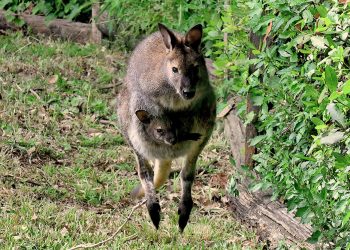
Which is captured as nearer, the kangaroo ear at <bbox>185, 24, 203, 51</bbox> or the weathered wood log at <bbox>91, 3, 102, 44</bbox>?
the kangaroo ear at <bbox>185, 24, 203, 51</bbox>

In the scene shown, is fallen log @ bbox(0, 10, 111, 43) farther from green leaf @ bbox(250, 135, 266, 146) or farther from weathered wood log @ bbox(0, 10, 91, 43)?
green leaf @ bbox(250, 135, 266, 146)

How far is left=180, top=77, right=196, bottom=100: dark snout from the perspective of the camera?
18.9ft

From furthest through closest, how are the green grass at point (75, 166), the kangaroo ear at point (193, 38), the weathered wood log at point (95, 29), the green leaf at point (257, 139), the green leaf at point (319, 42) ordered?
the weathered wood log at point (95, 29) < the green grass at point (75, 166) < the green leaf at point (257, 139) < the kangaroo ear at point (193, 38) < the green leaf at point (319, 42)

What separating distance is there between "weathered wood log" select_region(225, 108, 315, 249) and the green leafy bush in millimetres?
441

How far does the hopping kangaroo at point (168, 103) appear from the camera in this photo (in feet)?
19.5

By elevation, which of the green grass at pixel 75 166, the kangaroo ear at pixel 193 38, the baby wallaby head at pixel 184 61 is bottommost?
the green grass at pixel 75 166

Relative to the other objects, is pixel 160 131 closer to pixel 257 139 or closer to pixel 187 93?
pixel 187 93

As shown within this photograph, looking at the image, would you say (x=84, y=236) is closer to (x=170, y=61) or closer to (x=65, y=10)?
(x=170, y=61)

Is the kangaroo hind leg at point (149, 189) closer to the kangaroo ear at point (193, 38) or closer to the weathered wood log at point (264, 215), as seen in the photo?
the weathered wood log at point (264, 215)

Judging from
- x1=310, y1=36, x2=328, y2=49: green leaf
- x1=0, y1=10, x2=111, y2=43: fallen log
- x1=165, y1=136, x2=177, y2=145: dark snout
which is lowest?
x1=0, y1=10, x2=111, y2=43: fallen log

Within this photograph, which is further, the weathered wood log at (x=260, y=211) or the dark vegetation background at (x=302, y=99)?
the weathered wood log at (x=260, y=211)

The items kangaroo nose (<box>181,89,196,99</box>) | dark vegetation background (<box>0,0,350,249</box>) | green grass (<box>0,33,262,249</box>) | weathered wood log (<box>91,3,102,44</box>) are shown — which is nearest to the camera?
dark vegetation background (<box>0,0,350,249</box>)

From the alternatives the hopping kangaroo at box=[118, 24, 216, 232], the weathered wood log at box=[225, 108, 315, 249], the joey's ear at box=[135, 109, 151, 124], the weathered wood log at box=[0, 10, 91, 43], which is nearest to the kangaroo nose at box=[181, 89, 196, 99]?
the hopping kangaroo at box=[118, 24, 216, 232]

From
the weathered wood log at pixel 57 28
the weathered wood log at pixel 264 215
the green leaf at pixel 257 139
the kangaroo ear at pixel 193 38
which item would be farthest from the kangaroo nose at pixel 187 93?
the weathered wood log at pixel 57 28
